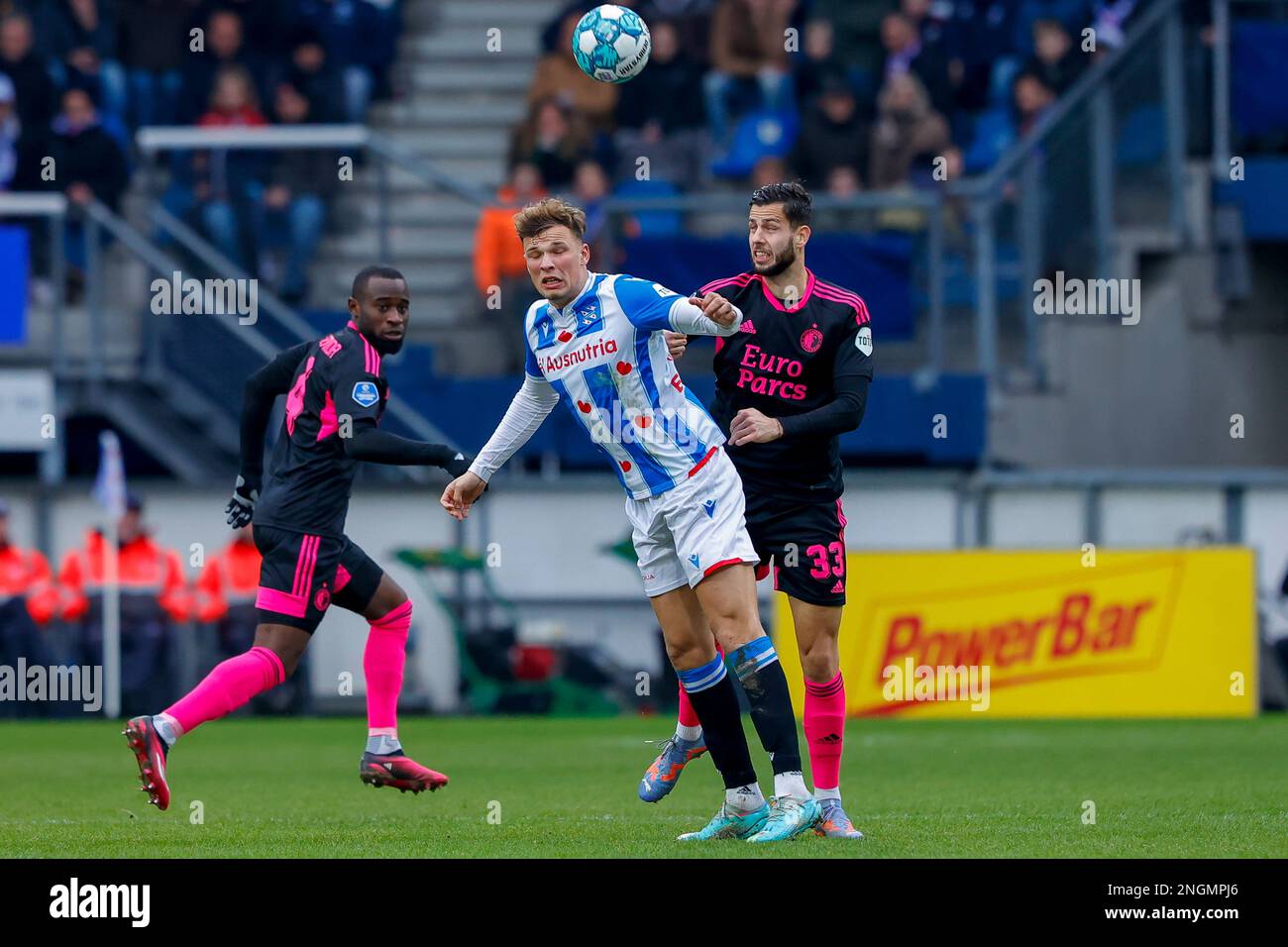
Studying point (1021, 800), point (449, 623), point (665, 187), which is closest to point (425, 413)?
point (449, 623)

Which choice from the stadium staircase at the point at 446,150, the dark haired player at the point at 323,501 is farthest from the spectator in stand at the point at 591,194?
the dark haired player at the point at 323,501

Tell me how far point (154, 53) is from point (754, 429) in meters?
13.0

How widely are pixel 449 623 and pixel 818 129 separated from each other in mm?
4888

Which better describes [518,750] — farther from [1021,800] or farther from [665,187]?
[665,187]

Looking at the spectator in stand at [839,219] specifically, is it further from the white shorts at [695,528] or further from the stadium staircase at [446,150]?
the white shorts at [695,528]

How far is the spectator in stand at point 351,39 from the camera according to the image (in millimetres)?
19656

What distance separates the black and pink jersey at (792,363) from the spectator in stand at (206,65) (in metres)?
11.3

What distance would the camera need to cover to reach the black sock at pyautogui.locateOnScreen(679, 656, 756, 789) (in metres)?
7.67

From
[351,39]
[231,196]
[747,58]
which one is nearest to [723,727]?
[231,196]

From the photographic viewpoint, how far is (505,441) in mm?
8156

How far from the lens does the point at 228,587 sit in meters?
15.7

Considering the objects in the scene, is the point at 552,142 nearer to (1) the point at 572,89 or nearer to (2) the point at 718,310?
(1) the point at 572,89

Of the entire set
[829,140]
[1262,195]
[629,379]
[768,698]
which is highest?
[829,140]

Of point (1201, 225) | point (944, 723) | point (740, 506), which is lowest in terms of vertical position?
point (944, 723)
